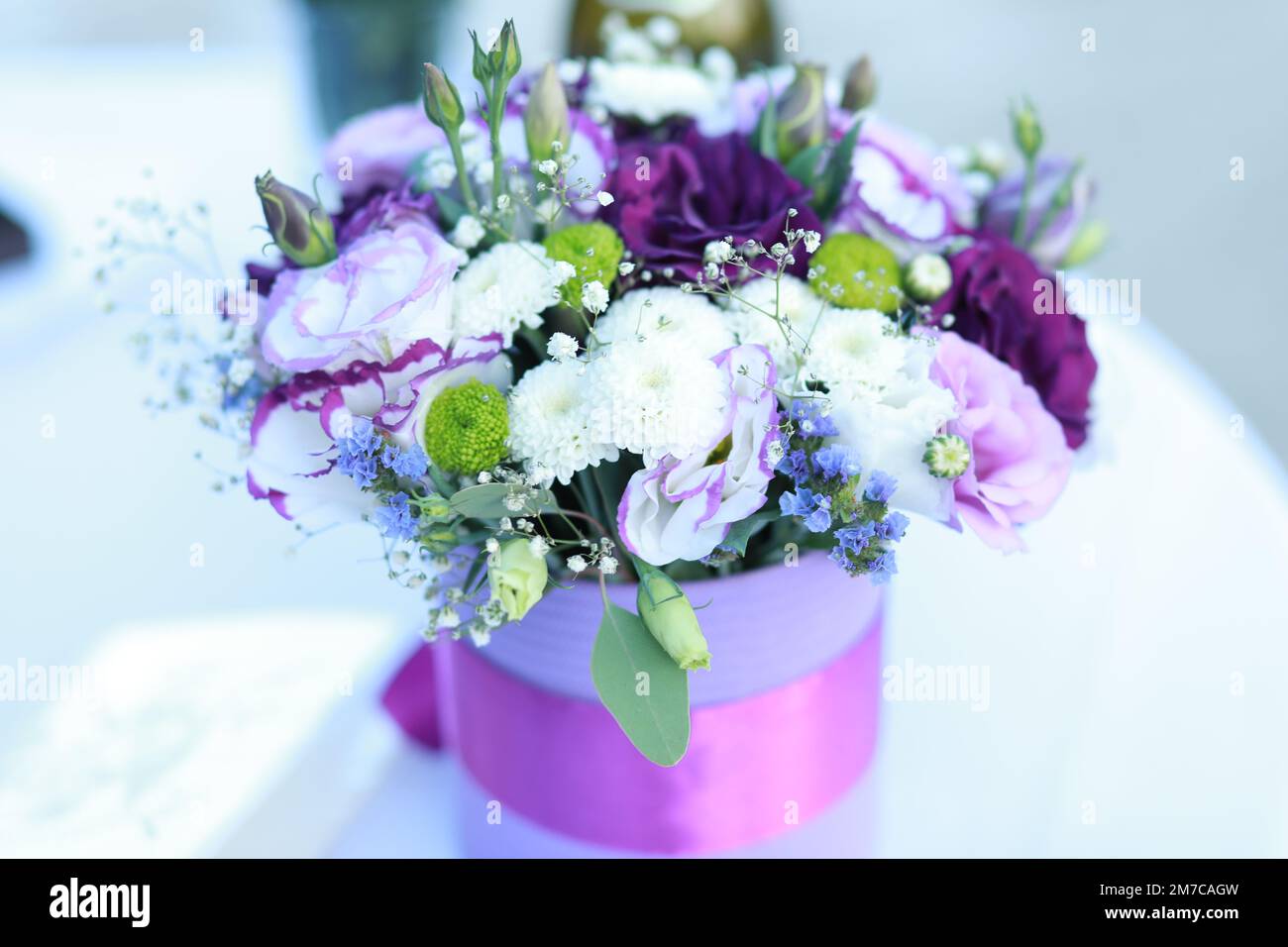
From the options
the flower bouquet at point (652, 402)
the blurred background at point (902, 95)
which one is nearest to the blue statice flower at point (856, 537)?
the flower bouquet at point (652, 402)

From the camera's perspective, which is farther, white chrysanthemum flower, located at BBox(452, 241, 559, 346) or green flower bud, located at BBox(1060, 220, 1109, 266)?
green flower bud, located at BBox(1060, 220, 1109, 266)

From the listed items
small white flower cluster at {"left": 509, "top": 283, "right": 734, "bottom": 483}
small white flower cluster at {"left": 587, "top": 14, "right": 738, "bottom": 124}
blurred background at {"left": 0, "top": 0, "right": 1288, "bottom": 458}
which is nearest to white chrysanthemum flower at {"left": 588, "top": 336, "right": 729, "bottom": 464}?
small white flower cluster at {"left": 509, "top": 283, "right": 734, "bottom": 483}

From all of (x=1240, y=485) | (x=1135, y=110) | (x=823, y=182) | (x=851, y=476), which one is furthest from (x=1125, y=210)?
(x=851, y=476)

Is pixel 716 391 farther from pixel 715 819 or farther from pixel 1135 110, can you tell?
pixel 1135 110

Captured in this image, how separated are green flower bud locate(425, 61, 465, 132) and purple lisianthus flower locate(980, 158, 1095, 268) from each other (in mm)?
313

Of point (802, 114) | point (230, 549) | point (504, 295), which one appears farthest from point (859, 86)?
point (230, 549)

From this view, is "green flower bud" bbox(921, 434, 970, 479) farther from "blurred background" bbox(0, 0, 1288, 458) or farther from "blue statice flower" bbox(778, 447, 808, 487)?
"blurred background" bbox(0, 0, 1288, 458)


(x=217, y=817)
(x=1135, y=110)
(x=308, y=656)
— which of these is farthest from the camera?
(x=1135, y=110)

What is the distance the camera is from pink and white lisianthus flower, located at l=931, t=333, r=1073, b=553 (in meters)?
0.49

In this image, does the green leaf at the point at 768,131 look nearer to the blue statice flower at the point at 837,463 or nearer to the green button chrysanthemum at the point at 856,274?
the green button chrysanthemum at the point at 856,274

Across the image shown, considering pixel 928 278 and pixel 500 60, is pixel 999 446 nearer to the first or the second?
pixel 928 278

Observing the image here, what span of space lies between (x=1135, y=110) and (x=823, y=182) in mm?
2398

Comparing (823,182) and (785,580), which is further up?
(823,182)

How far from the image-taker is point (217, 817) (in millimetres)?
702
